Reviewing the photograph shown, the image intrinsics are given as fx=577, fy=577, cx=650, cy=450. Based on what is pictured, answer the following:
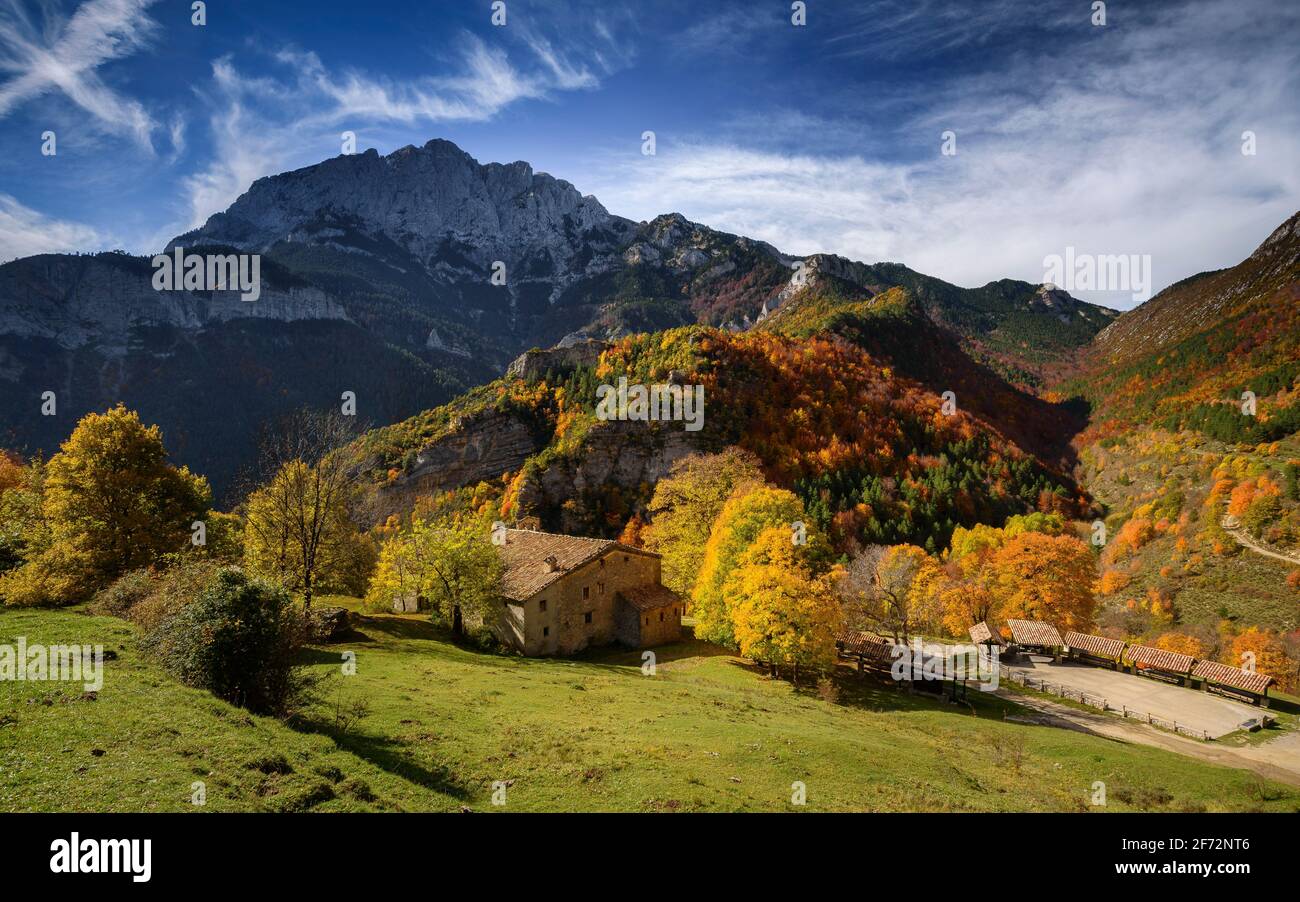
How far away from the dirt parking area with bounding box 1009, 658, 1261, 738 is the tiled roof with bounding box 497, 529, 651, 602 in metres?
36.7

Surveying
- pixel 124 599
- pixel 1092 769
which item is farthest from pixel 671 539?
pixel 124 599

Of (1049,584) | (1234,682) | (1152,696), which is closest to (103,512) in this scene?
(1152,696)

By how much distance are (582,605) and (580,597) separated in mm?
687

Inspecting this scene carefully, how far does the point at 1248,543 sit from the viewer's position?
289 feet

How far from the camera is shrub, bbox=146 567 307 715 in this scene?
16.2 meters

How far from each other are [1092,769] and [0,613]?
48.7 m

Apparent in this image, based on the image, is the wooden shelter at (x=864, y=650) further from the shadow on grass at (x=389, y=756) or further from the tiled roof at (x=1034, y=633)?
the shadow on grass at (x=389, y=756)

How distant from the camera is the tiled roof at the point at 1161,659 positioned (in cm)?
4831

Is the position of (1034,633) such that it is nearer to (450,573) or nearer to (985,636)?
(985,636)

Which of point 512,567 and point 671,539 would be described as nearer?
point 512,567

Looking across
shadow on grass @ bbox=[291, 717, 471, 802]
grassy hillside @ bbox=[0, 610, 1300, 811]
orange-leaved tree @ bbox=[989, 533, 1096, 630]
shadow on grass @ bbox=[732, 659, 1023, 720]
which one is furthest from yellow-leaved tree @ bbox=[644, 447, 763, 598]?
shadow on grass @ bbox=[291, 717, 471, 802]

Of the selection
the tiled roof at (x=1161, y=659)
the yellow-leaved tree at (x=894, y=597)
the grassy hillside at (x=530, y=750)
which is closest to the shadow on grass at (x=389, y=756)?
the grassy hillside at (x=530, y=750)
